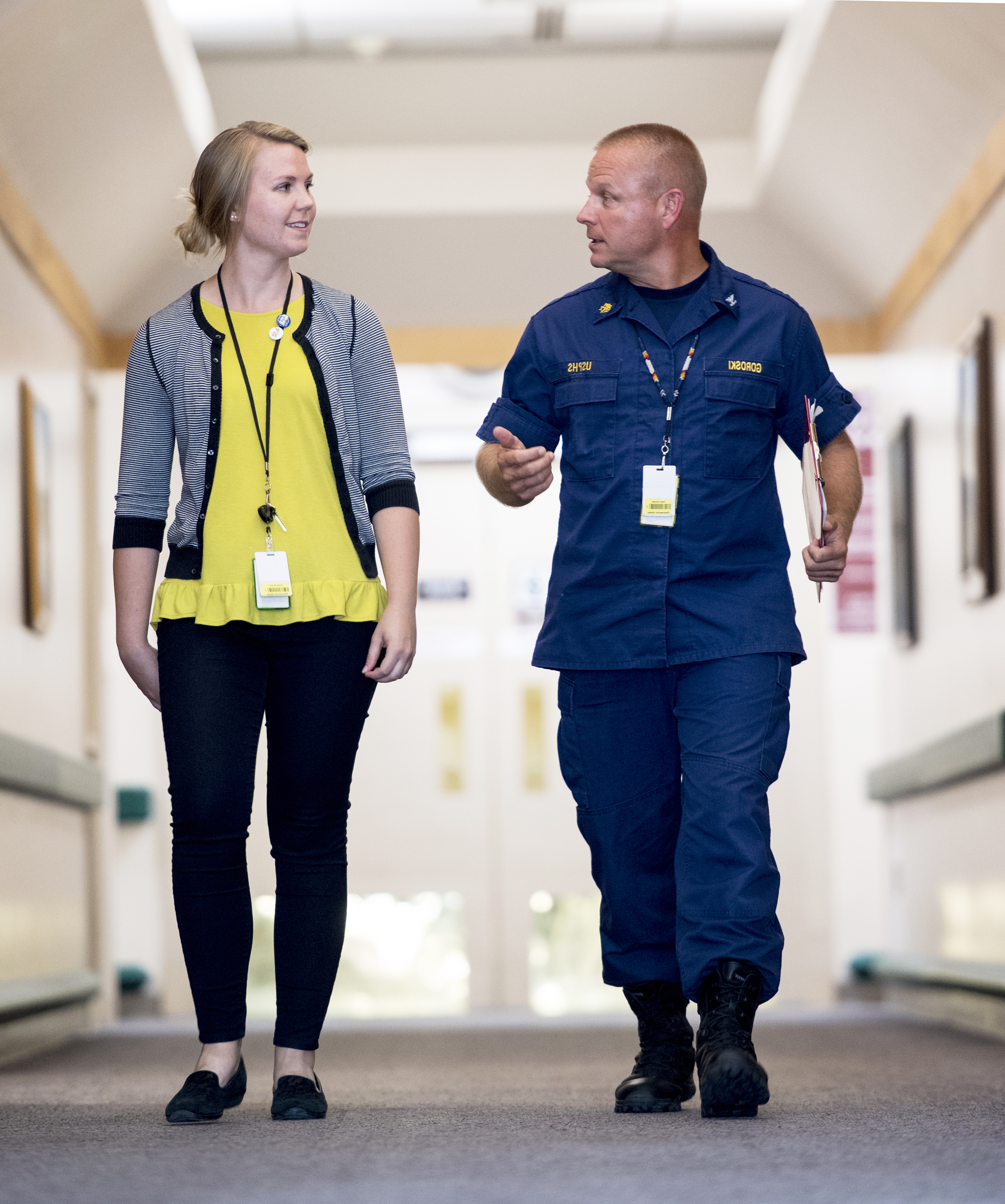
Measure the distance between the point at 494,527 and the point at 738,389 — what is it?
395 centimetres

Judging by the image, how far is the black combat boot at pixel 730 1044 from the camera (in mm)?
1965

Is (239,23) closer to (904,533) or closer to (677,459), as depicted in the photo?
(904,533)

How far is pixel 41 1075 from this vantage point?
332 centimetres

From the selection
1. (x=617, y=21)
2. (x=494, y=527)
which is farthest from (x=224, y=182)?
(x=494, y=527)

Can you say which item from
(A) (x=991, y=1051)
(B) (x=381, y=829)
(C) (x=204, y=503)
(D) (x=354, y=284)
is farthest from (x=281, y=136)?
(B) (x=381, y=829)

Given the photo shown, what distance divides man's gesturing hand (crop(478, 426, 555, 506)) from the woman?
0.44 feet

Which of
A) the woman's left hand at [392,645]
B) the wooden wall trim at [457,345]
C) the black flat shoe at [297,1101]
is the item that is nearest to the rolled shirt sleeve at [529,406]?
the woman's left hand at [392,645]

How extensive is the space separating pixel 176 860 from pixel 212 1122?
12.4 inches

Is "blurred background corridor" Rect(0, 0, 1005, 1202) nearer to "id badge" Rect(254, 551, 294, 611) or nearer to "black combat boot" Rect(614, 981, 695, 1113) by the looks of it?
"black combat boot" Rect(614, 981, 695, 1113)

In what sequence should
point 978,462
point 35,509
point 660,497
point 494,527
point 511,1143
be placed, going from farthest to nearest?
point 494,527 < point 35,509 < point 978,462 < point 660,497 < point 511,1143

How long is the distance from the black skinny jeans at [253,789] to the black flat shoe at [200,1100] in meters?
0.05

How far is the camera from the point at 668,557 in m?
2.22

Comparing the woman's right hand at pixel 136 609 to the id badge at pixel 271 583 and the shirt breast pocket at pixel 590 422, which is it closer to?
the id badge at pixel 271 583

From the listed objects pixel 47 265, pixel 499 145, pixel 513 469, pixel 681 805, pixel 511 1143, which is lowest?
pixel 511 1143
